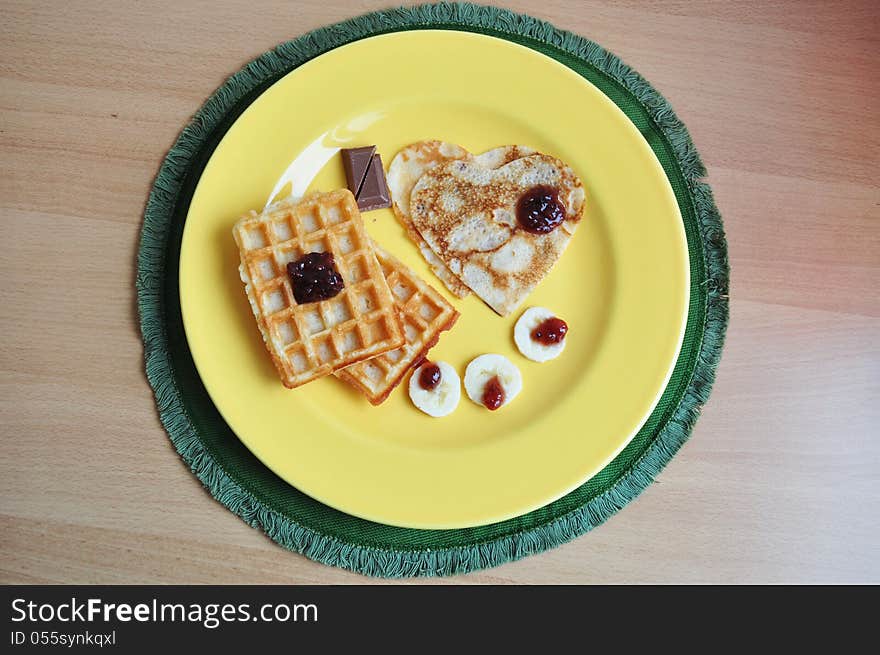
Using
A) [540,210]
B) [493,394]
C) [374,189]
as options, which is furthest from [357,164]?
[493,394]

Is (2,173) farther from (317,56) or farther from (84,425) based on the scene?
(317,56)

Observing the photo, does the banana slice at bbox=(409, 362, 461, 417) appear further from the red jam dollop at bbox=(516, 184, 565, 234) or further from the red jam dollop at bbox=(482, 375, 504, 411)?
the red jam dollop at bbox=(516, 184, 565, 234)

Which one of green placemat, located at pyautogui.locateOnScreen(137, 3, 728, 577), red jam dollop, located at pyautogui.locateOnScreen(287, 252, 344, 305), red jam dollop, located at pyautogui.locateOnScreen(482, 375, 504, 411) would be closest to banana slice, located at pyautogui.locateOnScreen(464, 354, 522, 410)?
red jam dollop, located at pyautogui.locateOnScreen(482, 375, 504, 411)

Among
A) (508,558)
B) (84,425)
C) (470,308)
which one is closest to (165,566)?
(84,425)

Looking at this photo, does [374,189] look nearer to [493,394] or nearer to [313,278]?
[313,278]

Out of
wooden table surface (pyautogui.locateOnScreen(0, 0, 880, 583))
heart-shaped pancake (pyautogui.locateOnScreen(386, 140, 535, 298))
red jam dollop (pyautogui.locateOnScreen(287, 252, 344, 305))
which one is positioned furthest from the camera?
heart-shaped pancake (pyautogui.locateOnScreen(386, 140, 535, 298))
